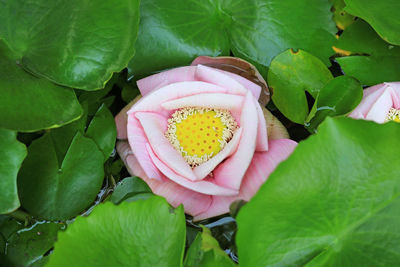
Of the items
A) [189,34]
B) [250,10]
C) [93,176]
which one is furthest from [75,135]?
[250,10]

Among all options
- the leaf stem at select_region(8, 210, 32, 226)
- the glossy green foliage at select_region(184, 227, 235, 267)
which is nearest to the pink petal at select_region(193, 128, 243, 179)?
the glossy green foliage at select_region(184, 227, 235, 267)

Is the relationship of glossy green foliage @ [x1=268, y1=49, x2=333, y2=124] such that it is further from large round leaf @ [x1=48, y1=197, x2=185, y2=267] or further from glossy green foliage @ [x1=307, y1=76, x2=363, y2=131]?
large round leaf @ [x1=48, y1=197, x2=185, y2=267]

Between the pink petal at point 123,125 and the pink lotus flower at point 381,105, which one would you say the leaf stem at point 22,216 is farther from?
the pink lotus flower at point 381,105

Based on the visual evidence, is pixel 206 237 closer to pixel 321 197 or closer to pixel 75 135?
pixel 321 197

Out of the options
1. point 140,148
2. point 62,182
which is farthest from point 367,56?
point 62,182

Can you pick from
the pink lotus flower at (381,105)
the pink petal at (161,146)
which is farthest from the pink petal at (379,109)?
the pink petal at (161,146)

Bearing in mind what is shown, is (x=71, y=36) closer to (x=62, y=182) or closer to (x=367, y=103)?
(x=62, y=182)
